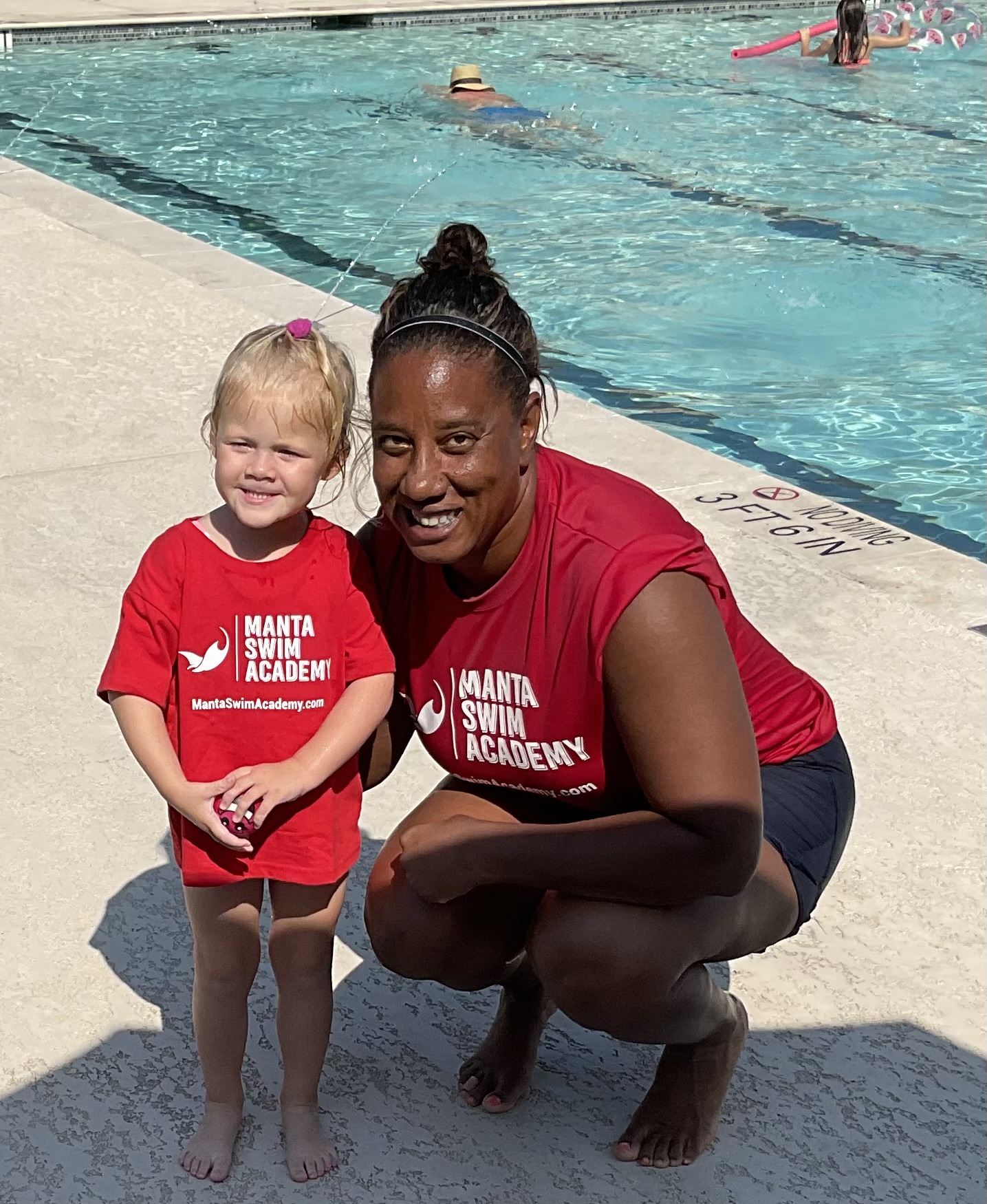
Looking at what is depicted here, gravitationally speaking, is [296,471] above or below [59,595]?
above

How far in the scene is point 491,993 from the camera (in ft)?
9.62

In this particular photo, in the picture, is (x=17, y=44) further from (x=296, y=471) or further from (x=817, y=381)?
(x=296, y=471)

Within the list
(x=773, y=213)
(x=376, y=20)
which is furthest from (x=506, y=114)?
(x=376, y=20)

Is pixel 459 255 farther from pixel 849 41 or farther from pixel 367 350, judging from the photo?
pixel 849 41

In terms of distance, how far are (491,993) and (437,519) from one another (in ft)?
3.51

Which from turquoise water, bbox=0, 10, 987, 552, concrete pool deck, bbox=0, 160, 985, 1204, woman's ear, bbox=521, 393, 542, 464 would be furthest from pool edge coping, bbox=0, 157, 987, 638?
woman's ear, bbox=521, 393, 542, 464

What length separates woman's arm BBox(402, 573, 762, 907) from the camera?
222cm

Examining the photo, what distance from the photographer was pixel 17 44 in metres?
16.0

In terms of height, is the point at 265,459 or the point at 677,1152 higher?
the point at 265,459

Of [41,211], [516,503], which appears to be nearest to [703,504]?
[516,503]

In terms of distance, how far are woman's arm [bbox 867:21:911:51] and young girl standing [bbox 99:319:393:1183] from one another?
1578 centimetres

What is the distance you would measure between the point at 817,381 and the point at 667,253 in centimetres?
219

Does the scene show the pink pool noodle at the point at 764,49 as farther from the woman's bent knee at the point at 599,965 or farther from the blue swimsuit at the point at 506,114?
the woman's bent knee at the point at 599,965

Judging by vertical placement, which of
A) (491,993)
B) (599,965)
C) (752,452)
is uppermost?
(599,965)
